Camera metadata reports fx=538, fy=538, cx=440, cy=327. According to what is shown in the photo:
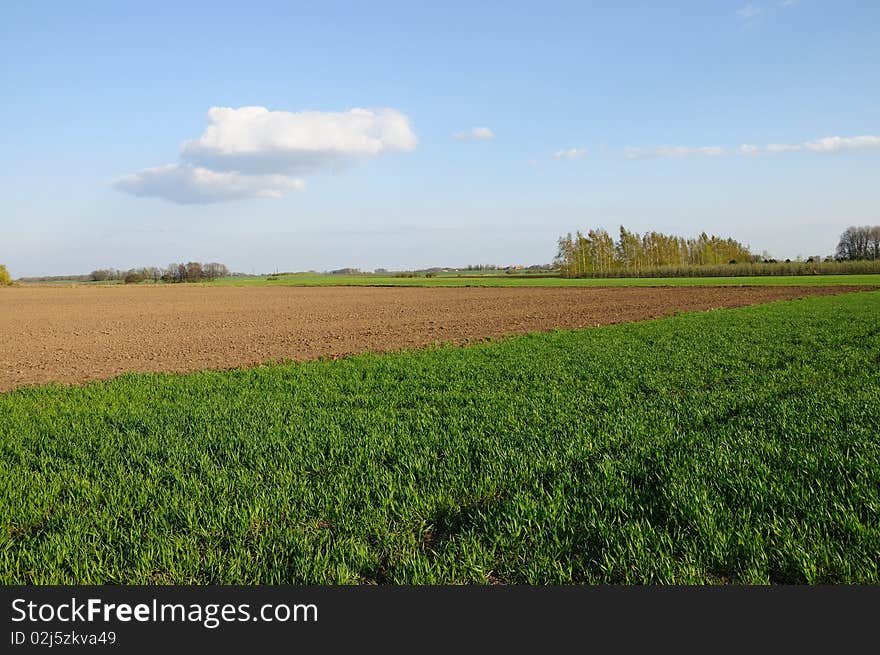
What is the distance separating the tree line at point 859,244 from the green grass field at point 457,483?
18011cm

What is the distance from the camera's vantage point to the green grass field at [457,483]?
4.61 meters

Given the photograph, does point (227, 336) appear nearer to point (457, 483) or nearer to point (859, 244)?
point (457, 483)

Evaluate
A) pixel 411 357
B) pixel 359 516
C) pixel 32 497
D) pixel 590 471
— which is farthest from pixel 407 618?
pixel 411 357

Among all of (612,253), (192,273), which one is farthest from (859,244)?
(192,273)

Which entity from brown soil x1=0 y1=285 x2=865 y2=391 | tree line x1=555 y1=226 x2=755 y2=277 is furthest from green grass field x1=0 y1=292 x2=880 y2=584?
tree line x1=555 y1=226 x2=755 y2=277

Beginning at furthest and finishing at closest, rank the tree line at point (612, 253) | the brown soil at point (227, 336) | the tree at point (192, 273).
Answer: the tree at point (192, 273) < the tree line at point (612, 253) < the brown soil at point (227, 336)

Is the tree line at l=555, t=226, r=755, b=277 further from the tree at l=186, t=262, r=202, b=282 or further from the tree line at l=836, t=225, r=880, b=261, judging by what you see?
the tree at l=186, t=262, r=202, b=282

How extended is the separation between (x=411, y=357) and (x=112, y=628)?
14.6 meters

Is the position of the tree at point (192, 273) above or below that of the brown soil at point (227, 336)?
above

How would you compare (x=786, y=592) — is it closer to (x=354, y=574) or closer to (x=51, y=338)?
(x=354, y=574)

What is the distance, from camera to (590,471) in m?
6.51

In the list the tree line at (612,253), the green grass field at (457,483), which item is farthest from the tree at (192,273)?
the green grass field at (457,483)

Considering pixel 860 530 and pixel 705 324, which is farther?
pixel 705 324

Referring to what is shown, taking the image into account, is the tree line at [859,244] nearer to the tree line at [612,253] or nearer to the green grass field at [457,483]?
the tree line at [612,253]
